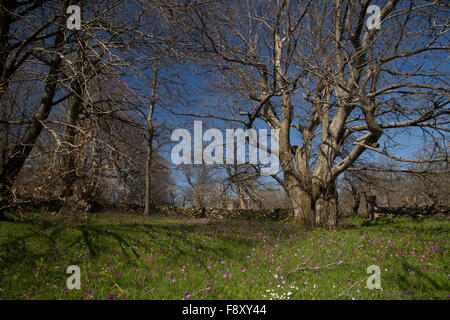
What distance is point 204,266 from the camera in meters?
4.29

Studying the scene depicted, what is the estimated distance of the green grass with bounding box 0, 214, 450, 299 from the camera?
3074mm

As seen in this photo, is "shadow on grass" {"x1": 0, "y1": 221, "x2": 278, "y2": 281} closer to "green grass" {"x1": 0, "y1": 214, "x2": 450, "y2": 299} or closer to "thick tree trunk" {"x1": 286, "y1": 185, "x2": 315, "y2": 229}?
"green grass" {"x1": 0, "y1": 214, "x2": 450, "y2": 299}

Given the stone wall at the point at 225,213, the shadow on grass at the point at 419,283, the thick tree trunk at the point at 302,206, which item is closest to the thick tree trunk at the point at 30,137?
the shadow on grass at the point at 419,283

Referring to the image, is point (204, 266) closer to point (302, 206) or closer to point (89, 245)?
point (89, 245)

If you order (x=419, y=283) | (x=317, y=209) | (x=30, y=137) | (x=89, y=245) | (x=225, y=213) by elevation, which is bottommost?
(x=225, y=213)

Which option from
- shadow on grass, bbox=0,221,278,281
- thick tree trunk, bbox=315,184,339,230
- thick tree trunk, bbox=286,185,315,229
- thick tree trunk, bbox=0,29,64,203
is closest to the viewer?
shadow on grass, bbox=0,221,278,281

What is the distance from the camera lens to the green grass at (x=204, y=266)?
307 centimetres

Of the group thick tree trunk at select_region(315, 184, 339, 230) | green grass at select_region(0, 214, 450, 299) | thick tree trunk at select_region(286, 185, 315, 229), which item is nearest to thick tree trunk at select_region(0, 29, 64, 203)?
green grass at select_region(0, 214, 450, 299)

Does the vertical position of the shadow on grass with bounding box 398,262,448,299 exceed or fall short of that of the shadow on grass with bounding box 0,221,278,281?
it falls short

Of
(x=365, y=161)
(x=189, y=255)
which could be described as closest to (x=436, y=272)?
(x=189, y=255)

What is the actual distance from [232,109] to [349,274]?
30.4 ft

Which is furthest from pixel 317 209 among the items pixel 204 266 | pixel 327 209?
pixel 204 266

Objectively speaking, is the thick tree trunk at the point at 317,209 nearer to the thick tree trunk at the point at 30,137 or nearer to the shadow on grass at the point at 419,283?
the shadow on grass at the point at 419,283

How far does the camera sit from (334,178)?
32.5 feet
